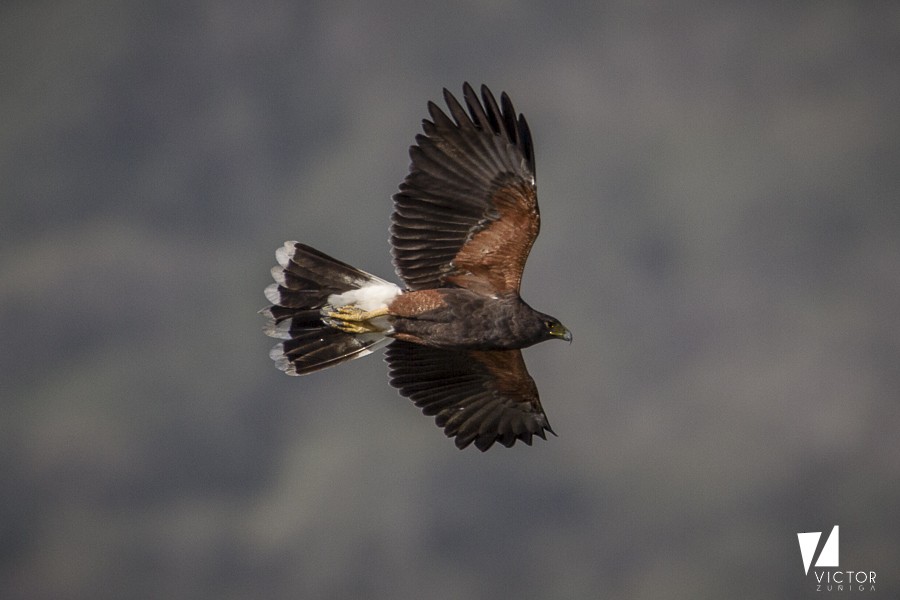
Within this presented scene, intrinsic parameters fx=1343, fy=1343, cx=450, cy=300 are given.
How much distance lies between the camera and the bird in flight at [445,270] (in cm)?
1609

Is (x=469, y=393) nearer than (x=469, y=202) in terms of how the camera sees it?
No

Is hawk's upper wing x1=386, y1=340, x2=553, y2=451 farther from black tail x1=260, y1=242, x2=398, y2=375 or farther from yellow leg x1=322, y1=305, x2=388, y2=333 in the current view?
yellow leg x1=322, y1=305, x2=388, y2=333

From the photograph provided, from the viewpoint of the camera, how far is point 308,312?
56.3ft

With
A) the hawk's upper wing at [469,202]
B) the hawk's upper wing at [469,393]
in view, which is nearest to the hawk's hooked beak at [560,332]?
the hawk's upper wing at [469,202]

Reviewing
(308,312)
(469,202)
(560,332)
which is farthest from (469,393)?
(469,202)

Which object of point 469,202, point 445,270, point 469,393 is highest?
point 469,202

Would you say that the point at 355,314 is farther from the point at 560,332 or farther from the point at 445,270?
the point at 560,332

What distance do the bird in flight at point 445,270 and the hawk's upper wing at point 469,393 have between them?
201 mm

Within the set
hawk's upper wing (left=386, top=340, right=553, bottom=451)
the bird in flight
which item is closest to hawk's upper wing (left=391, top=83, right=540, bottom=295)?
the bird in flight

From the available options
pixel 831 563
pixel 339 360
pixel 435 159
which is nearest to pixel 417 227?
pixel 435 159

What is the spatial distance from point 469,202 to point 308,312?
2603 millimetres

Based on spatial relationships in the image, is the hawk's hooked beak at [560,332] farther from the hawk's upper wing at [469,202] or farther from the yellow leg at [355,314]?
the yellow leg at [355,314]

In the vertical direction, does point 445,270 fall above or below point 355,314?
above

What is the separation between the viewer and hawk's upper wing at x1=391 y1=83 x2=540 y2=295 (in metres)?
16.1
